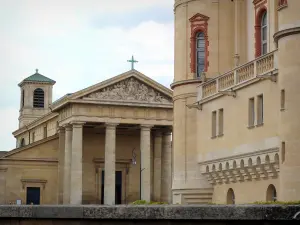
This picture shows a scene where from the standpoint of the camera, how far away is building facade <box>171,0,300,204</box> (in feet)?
A: 128

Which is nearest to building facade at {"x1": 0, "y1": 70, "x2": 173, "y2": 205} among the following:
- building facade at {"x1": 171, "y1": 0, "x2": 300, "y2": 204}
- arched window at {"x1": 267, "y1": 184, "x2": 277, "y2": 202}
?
building facade at {"x1": 171, "y1": 0, "x2": 300, "y2": 204}

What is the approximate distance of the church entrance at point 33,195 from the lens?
104125 millimetres

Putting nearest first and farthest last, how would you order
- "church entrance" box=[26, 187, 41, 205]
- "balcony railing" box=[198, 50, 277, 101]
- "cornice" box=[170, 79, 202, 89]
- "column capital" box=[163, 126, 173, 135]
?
"balcony railing" box=[198, 50, 277, 101], "cornice" box=[170, 79, 202, 89], "church entrance" box=[26, 187, 41, 205], "column capital" box=[163, 126, 173, 135]

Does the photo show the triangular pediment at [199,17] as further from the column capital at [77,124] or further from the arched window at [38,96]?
the arched window at [38,96]

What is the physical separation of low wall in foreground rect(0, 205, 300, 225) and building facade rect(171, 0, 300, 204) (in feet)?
71.9

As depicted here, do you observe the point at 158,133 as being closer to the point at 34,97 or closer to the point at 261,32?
the point at 34,97

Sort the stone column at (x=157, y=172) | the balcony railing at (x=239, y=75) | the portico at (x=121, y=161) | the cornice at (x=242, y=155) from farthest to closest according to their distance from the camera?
the stone column at (x=157, y=172) → the portico at (x=121, y=161) → the balcony railing at (x=239, y=75) → the cornice at (x=242, y=155)

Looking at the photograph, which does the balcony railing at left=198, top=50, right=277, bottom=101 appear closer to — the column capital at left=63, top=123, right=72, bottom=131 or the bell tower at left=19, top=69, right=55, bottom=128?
the column capital at left=63, top=123, right=72, bottom=131

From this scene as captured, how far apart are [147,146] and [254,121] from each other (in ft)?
183

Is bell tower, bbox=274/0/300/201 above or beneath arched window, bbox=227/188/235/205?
above

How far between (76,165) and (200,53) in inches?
1737

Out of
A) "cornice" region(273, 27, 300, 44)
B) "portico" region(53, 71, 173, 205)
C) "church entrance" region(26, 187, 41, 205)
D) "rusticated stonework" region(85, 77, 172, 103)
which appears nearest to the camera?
"cornice" region(273, 27, 300, 44)

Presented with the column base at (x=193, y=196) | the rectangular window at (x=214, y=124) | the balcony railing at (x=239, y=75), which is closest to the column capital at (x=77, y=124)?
the column base at (x=193, y=196)

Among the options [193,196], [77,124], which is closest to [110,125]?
[77,124]
